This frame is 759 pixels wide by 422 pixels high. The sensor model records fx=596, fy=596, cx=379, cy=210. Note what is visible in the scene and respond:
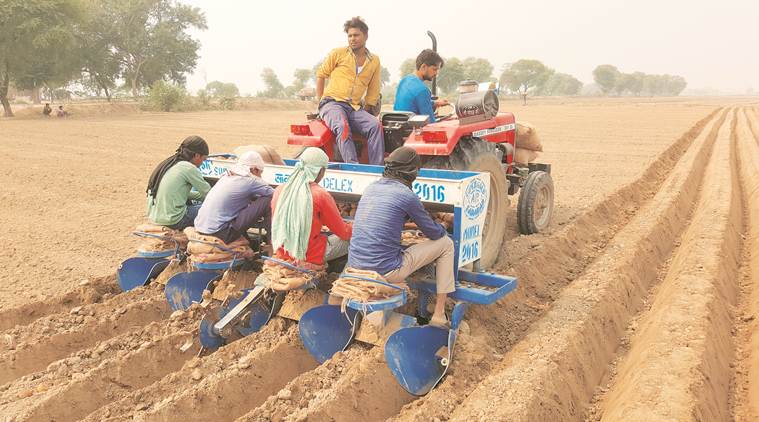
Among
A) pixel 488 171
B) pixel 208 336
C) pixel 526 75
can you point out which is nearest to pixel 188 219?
pixel 208 336

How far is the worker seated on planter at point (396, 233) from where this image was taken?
12.5ft

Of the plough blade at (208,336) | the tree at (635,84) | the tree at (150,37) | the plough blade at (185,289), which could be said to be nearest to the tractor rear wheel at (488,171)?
the plough blade at (185,289)

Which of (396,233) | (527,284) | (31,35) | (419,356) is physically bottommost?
(527,284)

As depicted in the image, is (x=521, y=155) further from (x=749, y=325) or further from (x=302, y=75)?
(x=302, y=75)

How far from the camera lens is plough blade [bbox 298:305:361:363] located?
4.03 meters

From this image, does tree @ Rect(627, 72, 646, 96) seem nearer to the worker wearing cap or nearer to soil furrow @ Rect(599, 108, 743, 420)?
soil furrow @ Rect(599, 108, 743, 420)

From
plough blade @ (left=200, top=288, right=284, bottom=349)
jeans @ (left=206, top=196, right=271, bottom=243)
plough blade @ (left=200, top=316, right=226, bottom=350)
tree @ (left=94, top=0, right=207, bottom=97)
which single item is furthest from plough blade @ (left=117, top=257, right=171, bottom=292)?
tree @ (left=94, top=0, right=207, bottom=97)

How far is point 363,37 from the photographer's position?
518 cm

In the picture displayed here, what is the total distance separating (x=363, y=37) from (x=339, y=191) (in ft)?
4.57

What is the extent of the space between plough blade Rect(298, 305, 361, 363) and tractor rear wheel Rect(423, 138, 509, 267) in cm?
174

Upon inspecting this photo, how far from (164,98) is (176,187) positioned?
3823 centimetres

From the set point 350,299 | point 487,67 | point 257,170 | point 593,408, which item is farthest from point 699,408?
point 487,67

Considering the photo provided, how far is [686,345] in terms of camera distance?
405 cm

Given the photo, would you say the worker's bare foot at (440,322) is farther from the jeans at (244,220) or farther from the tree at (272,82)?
the tree at (272,82)
